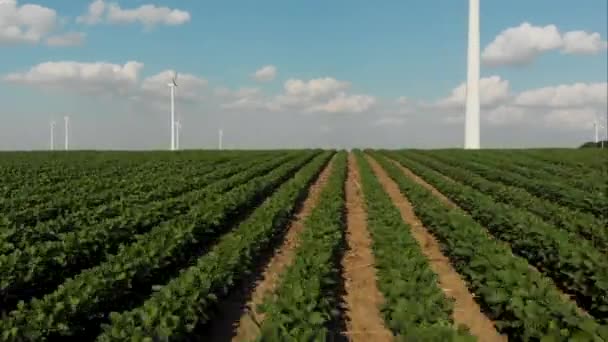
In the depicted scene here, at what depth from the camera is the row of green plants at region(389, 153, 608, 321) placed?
7.65m

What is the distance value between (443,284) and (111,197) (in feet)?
33.3

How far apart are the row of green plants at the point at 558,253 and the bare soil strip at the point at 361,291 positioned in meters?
2.70

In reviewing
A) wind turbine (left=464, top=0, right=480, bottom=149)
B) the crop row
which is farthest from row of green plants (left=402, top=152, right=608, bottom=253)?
wind turbine (left=464, top=0, right=480, bottom=149)

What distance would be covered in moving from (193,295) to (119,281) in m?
1.28

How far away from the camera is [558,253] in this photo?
8938 mm

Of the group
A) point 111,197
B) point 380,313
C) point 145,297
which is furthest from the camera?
point 111,197

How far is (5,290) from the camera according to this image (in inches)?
295

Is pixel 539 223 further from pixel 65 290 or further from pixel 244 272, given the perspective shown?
pixel 65 290

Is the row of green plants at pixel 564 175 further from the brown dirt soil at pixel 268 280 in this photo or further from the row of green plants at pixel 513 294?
the row of green plants at pixel 513 294

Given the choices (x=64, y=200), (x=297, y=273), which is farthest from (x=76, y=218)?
(x=297, y=273)

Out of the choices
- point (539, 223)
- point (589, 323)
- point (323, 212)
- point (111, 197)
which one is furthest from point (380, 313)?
point (111, 197)

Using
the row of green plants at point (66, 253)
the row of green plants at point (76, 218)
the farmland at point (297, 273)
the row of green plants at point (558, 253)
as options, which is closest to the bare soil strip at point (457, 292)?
the farmland at point (297, 273)

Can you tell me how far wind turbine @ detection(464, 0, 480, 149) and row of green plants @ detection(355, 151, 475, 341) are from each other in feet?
142

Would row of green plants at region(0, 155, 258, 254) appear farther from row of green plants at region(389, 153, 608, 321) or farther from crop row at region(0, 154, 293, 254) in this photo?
row of green plants at region(389, 153, 608, 321)
